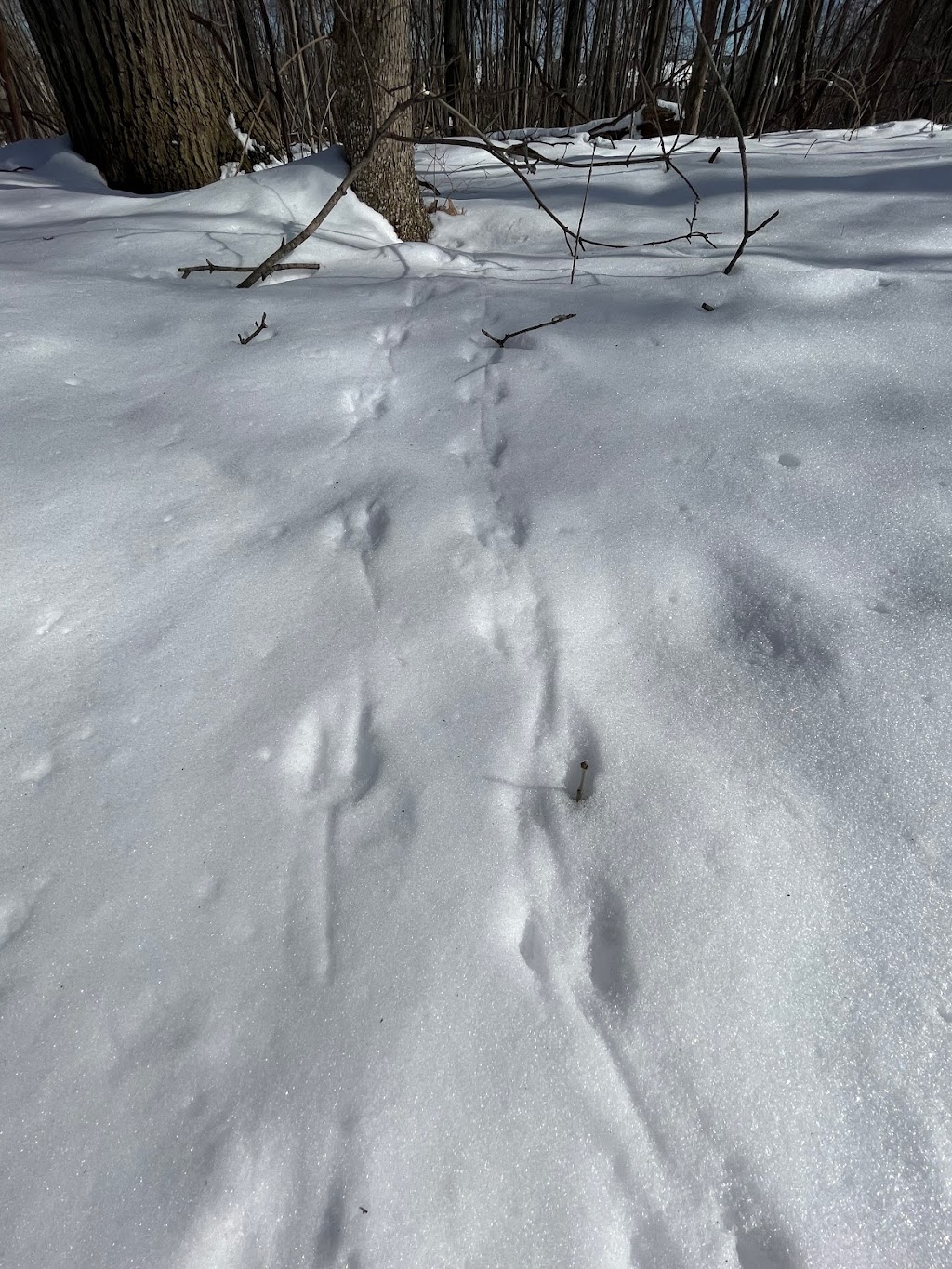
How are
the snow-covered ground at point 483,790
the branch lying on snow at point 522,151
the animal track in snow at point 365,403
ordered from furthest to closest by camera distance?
the branch lying on snow at point 522,151
the animal track in snow at point 365,403
the snow-covered ground at point 483,790

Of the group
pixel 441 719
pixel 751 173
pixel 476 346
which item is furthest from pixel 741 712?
pixel 751 173

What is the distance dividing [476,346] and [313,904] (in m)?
1.41

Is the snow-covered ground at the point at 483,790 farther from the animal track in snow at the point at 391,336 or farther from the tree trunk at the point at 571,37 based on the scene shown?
the tree trunk at the point at 571,37

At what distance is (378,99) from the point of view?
7.09 feet

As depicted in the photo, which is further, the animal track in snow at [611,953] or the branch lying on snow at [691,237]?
the branch lying on snow at [691,237]

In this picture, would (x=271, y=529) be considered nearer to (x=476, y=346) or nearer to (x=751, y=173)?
(x=476, y=346)

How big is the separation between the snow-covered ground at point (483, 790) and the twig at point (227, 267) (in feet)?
1.21

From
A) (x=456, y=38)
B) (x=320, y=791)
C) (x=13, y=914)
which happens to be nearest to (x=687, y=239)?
(x=320, y=791)

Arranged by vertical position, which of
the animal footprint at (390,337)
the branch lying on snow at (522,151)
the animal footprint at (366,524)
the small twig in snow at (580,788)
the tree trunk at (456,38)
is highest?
the tree trunk at (456,38)

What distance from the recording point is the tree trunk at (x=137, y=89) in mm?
2273

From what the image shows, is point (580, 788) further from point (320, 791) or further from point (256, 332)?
point (256, 332)

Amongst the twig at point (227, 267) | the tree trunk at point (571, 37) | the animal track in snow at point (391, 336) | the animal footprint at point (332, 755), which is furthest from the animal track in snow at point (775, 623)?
the tree trunk at point (571, 37)

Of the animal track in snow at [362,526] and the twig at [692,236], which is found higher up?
the twig at [692,236]

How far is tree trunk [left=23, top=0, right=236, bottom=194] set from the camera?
2273mm
